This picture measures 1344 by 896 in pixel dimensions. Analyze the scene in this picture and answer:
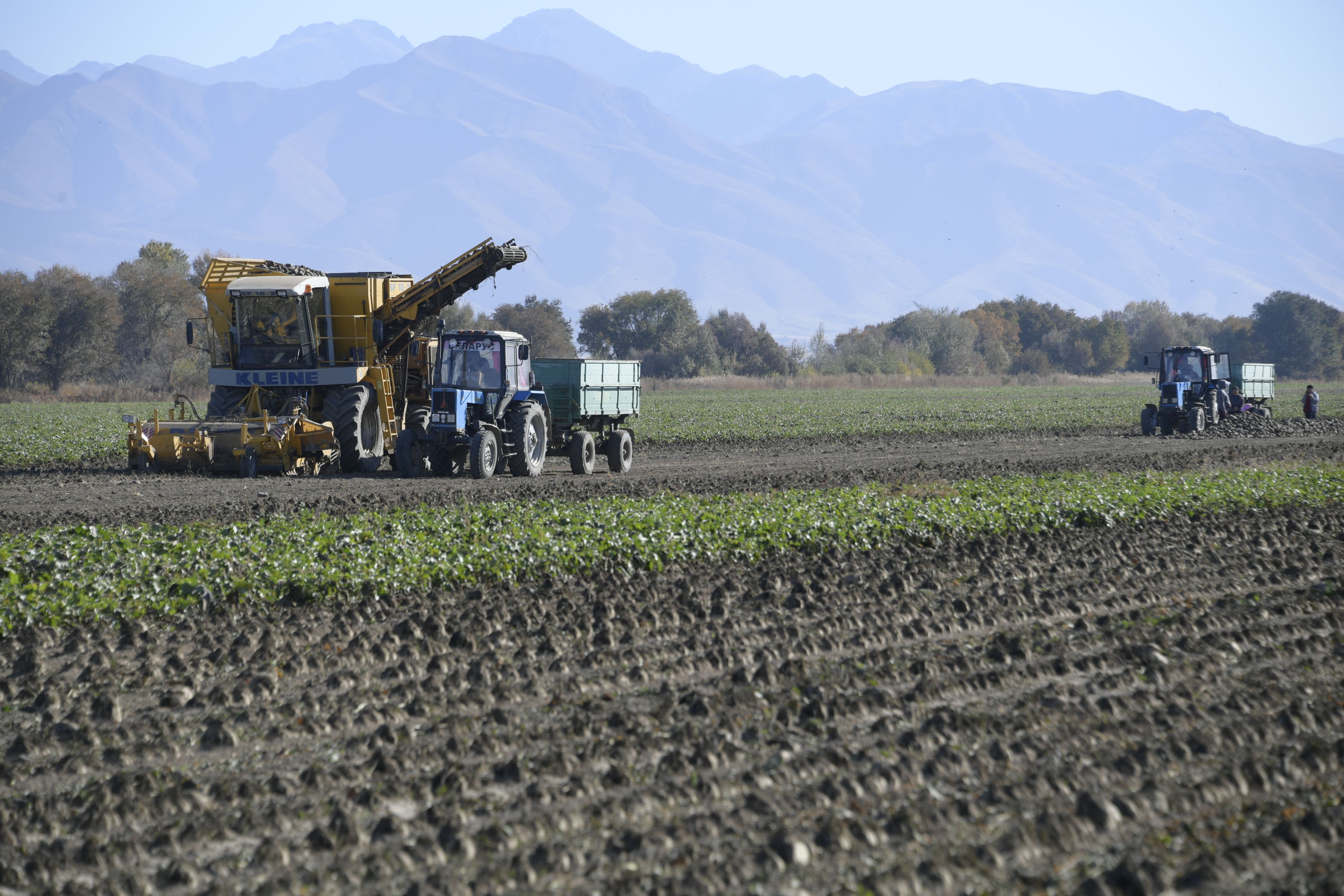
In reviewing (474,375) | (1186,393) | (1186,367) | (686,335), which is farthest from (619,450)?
(686,335)

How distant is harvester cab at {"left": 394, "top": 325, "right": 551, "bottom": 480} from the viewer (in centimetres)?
1764

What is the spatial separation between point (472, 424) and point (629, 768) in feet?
42.1

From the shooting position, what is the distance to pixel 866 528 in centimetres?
1262

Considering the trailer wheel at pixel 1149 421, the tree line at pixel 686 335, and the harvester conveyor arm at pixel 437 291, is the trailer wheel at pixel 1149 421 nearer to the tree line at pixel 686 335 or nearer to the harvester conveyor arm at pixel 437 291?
the tree line at pixel 686 335

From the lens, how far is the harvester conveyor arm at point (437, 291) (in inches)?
779

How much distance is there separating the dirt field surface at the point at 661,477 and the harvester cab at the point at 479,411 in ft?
1.27

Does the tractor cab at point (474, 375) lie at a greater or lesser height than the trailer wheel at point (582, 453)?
greater

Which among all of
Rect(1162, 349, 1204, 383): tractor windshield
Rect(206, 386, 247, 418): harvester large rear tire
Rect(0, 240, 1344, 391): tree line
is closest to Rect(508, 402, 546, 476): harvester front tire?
Rect(206, 386, 247, 418): harvester large rear tire

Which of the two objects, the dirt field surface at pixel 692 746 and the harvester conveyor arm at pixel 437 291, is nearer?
the dirt field surface at pixel 692 746

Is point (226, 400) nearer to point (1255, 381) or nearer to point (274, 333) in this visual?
point (274, 333)

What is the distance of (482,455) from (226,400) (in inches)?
196

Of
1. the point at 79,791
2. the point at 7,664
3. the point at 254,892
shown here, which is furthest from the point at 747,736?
the point at 7,664

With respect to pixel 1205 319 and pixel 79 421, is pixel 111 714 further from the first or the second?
pixel 1205 319

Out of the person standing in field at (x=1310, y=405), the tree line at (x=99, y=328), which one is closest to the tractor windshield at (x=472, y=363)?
the person standing in field at (x=1310, y=405)
